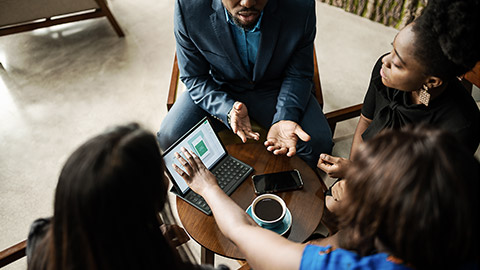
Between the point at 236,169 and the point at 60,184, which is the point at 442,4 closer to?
the point at 236,169

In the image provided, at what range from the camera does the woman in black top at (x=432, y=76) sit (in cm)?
112

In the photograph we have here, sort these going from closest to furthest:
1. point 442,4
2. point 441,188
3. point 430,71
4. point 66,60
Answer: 1. point 441,188
2. point 442,4
3. point 430,71
4. point 66,60

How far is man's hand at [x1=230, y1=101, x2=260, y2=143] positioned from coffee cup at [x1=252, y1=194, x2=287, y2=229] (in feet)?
1.36

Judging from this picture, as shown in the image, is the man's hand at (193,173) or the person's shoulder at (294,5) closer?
the man's hand at (193,173)

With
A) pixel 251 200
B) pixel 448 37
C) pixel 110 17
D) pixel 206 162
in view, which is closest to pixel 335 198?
pixel 251 200

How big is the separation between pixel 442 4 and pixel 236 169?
3.15ft

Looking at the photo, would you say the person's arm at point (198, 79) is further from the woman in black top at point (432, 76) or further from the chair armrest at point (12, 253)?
the chair armrest at point (12, 253)

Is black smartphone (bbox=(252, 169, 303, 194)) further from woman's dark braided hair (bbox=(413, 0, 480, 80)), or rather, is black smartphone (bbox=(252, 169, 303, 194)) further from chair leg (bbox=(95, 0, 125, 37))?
chair leg (bbox=(95, 0, 125, 37))

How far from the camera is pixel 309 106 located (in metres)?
1.87

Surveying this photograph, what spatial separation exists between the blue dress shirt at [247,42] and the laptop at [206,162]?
54 centimetres

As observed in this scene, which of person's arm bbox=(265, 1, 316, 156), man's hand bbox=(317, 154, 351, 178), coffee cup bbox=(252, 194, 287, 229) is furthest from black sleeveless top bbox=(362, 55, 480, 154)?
coffee cup bbox=(252, 194, 287, 229)

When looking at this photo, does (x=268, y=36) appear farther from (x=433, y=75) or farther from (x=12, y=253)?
(x=12, y=253)

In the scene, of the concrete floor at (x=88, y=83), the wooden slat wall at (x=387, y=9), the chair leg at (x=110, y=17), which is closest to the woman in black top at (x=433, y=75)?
the concrete floor at (x=88, y=83)

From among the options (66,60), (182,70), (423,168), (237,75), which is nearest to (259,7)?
(237,75)
